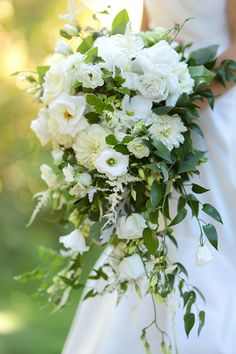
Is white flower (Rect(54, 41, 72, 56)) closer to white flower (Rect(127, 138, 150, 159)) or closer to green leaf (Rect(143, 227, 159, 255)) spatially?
white flower (Rect(127, 138, 150, 159))

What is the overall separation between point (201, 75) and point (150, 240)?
441mm

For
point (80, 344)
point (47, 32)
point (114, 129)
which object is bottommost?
point (80, 344)

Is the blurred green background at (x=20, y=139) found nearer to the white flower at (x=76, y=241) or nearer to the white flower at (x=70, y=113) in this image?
the white flower at (x=76, y=241)

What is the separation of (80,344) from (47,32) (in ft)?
9.23

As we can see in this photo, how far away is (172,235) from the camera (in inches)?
70.2

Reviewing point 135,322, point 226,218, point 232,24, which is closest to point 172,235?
point 226,218

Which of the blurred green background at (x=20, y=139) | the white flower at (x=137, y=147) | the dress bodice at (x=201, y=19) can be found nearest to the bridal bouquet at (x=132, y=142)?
the white flower at (x=137, y=147)

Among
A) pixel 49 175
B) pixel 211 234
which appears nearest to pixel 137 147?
pixel 211 234

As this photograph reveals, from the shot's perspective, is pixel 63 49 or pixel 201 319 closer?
pixel 201 319

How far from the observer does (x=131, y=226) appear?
155 cm

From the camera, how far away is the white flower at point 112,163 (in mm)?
1460

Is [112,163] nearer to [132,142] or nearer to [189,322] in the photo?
[132,142]

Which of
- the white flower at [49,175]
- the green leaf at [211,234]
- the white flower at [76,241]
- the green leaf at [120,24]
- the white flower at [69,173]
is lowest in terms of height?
the white flower at [76,241]

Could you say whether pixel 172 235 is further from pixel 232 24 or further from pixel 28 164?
pixel 28 164
